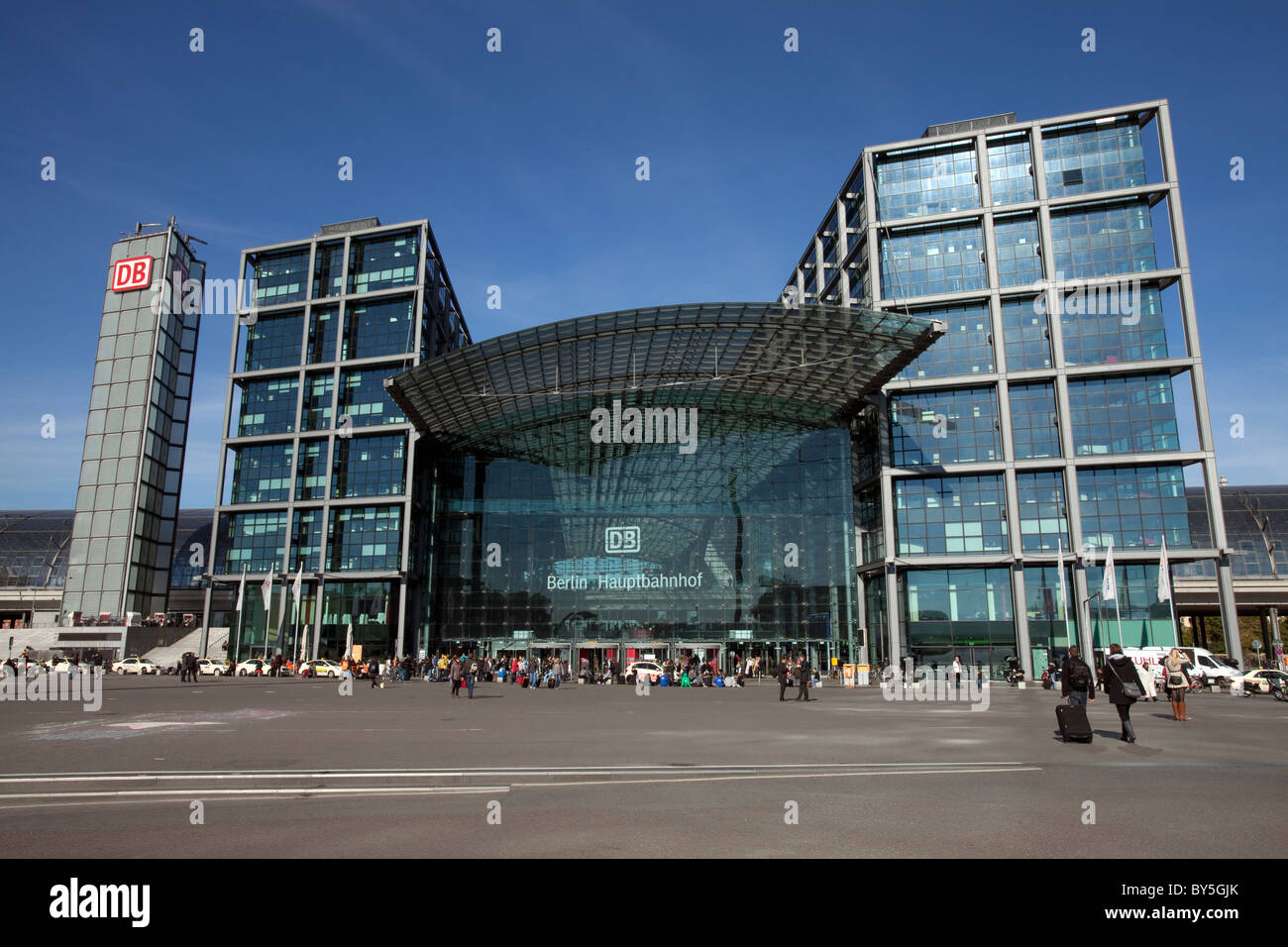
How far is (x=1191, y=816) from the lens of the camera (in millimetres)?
7633

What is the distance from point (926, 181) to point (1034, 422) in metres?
17.3

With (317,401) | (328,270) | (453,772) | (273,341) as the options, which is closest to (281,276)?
(328,270)

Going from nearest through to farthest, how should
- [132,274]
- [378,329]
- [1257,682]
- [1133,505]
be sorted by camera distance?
[1257,682], [1133,505], [378,329], [132,274]

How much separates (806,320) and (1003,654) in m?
22.6

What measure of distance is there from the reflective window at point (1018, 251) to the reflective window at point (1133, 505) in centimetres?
1266

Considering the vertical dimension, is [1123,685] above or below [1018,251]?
below

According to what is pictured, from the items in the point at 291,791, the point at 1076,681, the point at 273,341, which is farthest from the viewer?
the point at 273,341

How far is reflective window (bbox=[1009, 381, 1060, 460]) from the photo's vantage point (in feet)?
168

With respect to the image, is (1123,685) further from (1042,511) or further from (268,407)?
(268,407)

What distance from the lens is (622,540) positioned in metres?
58.6
